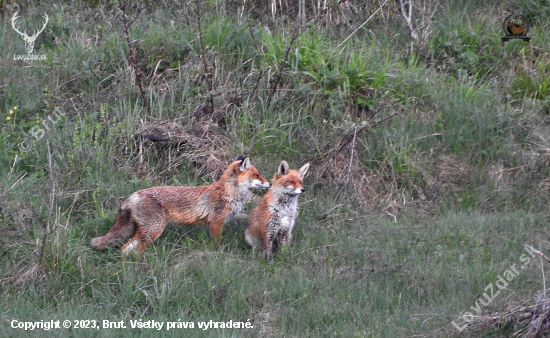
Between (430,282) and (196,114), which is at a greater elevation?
(196,114)

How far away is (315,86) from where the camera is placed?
12.3 meters

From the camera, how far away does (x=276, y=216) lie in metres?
9.88

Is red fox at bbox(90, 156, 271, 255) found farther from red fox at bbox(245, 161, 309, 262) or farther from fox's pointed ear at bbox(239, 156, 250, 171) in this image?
red fox at bbox(245, 161, 309, 262)

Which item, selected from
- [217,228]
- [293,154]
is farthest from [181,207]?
[293,154]

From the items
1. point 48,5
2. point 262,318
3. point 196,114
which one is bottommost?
point 262,318

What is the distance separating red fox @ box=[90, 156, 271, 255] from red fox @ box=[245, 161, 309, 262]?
0.25 metres

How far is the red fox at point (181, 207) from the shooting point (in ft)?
31.7

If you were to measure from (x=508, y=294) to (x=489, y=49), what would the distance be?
656cm

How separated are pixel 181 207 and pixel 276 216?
1.23 meters

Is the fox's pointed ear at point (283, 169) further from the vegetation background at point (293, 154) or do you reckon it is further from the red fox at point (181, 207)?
the vegetation background at point (293, 154)

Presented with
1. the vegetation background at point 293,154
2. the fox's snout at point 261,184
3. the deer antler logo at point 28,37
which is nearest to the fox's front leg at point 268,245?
the vegetation background at point 293,154

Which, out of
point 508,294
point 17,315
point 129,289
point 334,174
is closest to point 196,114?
point 334,174

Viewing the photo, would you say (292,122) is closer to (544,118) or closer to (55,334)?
(544,118)

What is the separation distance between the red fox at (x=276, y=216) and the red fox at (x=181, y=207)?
250mm
